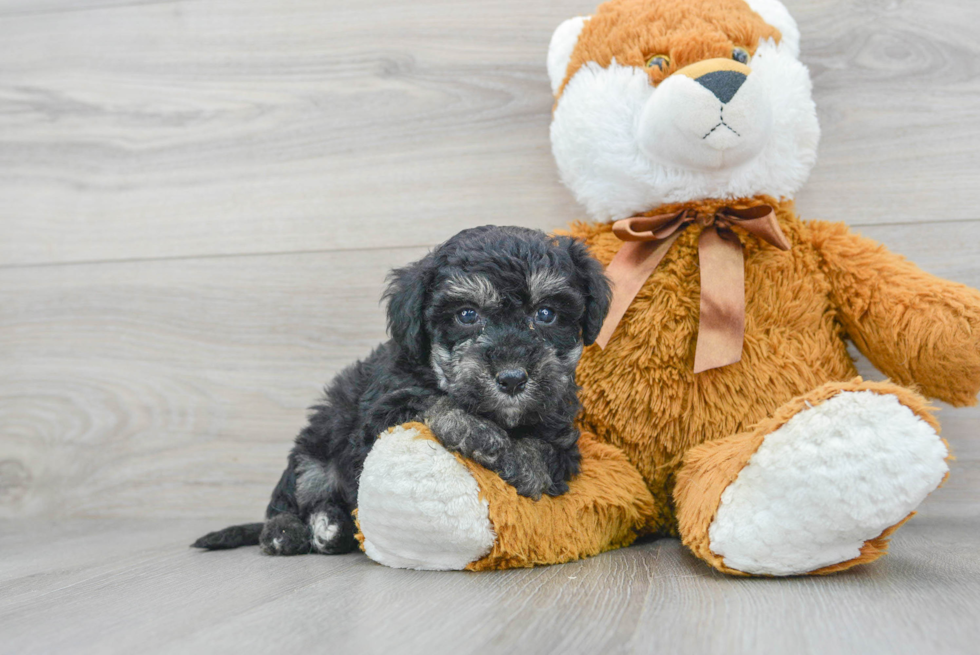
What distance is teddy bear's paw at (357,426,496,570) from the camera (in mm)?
1084

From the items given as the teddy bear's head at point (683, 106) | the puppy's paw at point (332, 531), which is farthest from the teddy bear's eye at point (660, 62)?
the puppy's paw at point (332, 531)

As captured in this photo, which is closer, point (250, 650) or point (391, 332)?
point (250, 650)

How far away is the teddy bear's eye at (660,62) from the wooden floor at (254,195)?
1.49ft

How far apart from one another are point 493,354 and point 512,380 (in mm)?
48

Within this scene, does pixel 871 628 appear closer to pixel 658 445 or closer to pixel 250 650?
pixel 658 445

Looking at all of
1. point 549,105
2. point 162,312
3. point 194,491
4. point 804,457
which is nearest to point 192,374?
point 162,312

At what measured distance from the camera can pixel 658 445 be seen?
1.39m

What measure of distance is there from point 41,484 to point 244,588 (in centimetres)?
120

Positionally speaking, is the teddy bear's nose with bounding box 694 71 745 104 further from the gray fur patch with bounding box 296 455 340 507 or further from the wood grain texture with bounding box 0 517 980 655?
the gray fur patch with bounding box 296 455 340 507

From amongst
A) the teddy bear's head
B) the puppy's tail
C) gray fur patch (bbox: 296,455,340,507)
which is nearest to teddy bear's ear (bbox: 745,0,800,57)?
the teddy bear's head

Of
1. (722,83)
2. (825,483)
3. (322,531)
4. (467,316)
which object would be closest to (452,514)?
(467,316)

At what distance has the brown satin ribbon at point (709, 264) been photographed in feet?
4.41

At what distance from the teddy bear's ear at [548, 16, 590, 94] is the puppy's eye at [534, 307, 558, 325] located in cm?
61

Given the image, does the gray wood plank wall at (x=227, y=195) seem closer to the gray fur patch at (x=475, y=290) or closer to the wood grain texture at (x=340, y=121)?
the wood grain texture at (x=340, y=121)
